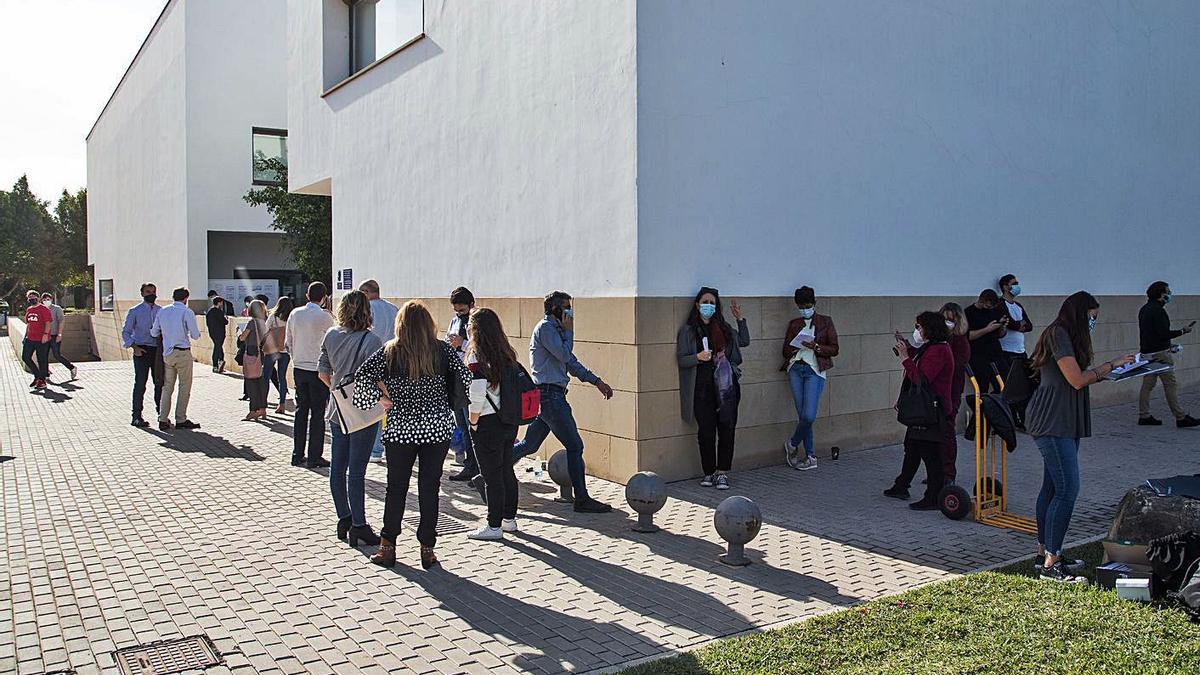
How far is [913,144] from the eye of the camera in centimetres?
1107

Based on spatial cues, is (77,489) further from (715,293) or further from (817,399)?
(817,399)

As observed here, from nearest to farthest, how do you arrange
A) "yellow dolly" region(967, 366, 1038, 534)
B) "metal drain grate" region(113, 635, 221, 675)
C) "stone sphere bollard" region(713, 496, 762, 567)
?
"metal drain grate" region(113, 635, 221, 675)
"stone sphere bollard" region(713, 496, 762, 567)
"yellow dolly" region(967, 366, 1038, 534)

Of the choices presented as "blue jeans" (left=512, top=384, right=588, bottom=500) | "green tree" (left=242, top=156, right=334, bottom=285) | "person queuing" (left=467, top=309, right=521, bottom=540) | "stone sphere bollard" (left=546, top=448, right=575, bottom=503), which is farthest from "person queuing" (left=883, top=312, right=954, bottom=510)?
"green tree" (left=242, top=156, right=334, bottom=285)

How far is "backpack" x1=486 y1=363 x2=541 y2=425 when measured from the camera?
6.96m

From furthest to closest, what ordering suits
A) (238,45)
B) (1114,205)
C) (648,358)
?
(238,45) < (1114,205) < (648,358)

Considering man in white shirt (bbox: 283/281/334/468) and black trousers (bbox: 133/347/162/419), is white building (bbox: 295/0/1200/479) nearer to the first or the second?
man in white shirt (bbox: 283/281/334/468)

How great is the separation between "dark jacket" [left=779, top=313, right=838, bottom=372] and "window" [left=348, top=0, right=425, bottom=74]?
264 inches

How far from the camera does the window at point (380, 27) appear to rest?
13398 millimetres

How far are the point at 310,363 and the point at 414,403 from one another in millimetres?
3855

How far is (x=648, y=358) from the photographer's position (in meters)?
9.00

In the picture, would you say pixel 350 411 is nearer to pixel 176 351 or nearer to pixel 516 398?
A: pixel 516 398

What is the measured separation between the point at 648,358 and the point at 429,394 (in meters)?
3.10

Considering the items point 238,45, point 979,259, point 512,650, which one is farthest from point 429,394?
point 238,45

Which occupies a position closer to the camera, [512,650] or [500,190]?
[512,650]
